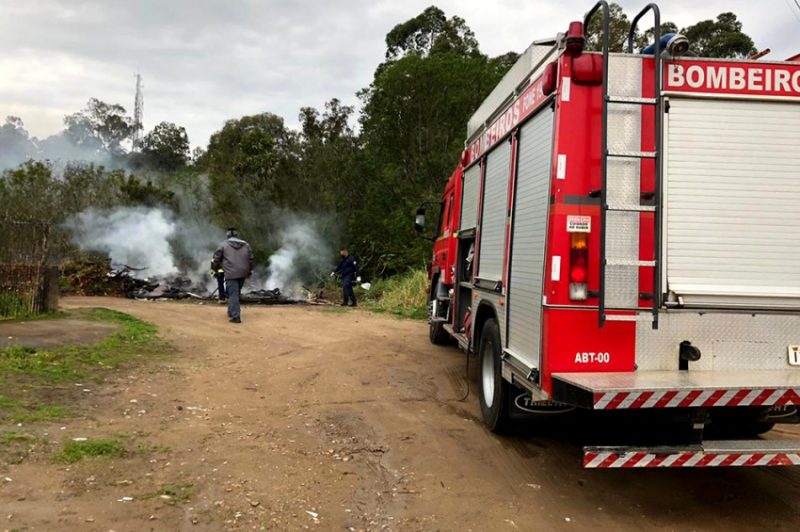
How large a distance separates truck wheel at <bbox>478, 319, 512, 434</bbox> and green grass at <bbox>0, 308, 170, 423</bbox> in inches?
151

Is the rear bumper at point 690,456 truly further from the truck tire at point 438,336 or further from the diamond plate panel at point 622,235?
the truck tire at point 438,336

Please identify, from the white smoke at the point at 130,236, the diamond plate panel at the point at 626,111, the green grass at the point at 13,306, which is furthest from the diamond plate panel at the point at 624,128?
the white smoke at the point at 130,236

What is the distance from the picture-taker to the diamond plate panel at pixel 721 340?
426 centimetres

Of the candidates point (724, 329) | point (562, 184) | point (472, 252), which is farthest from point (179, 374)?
point (724, 329)

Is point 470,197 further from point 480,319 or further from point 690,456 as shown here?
point 690,456

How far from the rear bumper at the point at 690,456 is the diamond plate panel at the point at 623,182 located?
159cm

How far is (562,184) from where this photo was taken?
14.1 feet

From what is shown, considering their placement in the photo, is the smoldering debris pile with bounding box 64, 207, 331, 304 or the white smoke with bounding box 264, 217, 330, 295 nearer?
the smoldering debris pile with bounding box 64, 207, 331, 304

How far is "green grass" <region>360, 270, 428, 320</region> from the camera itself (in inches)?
635

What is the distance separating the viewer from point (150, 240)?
66.3ft

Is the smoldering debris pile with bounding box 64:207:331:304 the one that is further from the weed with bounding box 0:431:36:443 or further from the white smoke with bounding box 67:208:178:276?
the weed with bounding box 0:431:36:443

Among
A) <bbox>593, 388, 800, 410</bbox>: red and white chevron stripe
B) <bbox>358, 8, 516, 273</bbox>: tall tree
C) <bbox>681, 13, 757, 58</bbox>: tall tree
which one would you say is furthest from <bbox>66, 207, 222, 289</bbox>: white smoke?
<bbox>681, 13, 757, 58</bbox>: tall tree

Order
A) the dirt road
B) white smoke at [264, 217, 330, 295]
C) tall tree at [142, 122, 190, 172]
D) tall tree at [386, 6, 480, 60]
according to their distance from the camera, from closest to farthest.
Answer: the dirt road → white smoke at [264, 217, 330, 295] → tall tree at [386, 6, 480, 60] → tall tree at [142, 122, 190, 172]

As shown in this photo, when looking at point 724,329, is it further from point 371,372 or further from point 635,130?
point 371,372
